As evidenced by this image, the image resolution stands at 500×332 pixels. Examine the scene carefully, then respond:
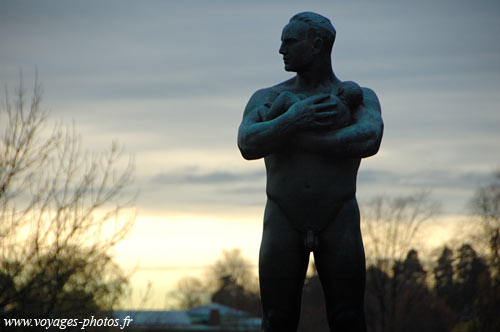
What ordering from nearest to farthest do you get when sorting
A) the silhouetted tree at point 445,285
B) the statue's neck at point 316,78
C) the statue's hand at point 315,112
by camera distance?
the statue's hand at point 315,112 → the statue's neck at point 316,78 → the silhouetted tree at point 445,285

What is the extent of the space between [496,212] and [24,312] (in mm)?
26142

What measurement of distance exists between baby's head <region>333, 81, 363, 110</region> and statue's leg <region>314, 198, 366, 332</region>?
31.4 inches

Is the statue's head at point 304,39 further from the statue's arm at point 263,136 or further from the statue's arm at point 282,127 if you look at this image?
the statue's arm at point 263,136

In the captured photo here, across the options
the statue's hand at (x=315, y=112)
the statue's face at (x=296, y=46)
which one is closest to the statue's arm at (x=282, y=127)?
the statue's hand at (x=315, y=112)

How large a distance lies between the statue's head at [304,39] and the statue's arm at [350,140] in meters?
0.65

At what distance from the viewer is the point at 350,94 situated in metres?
7.08

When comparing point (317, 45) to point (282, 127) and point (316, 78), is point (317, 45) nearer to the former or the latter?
point (316, 78)

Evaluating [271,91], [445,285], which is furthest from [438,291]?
[271,91]

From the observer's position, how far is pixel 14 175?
15.7 m

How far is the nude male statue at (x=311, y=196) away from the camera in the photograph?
6891 millimetres

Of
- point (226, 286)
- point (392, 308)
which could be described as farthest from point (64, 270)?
point (226, 286)

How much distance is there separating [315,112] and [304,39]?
0.69 m

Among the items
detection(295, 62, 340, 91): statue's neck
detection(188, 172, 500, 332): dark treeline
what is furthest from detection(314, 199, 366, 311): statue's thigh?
detection(188, 172, 500, 332): dark treeline

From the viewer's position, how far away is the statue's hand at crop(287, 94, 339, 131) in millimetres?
6805
